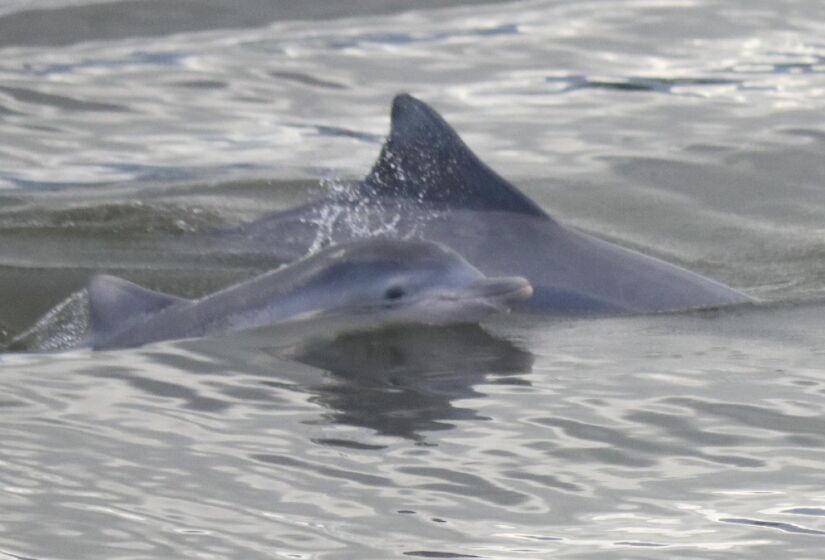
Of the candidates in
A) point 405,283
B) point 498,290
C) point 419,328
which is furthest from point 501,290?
point 419,328

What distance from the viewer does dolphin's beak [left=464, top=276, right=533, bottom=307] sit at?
7.23m

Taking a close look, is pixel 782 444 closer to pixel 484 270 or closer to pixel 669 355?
Result: pixel 669 355

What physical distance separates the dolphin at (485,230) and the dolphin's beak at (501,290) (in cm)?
69

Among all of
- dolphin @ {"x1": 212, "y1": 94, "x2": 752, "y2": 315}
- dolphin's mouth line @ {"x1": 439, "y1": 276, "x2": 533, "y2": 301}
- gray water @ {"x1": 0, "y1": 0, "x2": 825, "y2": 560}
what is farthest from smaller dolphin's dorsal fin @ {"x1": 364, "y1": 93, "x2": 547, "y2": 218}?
dolphin's mouth line @ {"x1": 439, "y1": 276, "x2": 533, "y2": 301}

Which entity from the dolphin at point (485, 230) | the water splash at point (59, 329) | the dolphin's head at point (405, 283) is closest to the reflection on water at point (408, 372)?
the dolphin's head at point (405, 283)

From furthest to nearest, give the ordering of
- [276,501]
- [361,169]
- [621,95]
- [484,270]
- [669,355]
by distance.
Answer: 1. [621,95]
2. [361,169]
3. [484,270]
4. [669,355]
5. [276,501]

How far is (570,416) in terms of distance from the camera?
6.57 metres

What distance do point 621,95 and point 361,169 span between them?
3.09 meters

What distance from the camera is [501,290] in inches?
286

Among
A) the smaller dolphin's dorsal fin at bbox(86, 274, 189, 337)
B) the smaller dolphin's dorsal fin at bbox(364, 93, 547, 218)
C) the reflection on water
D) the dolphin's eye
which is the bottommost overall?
the reflection on water

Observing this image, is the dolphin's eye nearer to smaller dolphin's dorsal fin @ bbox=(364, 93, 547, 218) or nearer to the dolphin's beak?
the dolphin's beak

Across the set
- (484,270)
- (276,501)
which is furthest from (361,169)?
(276,501)

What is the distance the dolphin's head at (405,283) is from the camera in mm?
7379

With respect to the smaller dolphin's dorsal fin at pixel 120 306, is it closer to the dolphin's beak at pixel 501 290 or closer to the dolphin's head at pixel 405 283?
the dolphin's head at pixel 405 283
